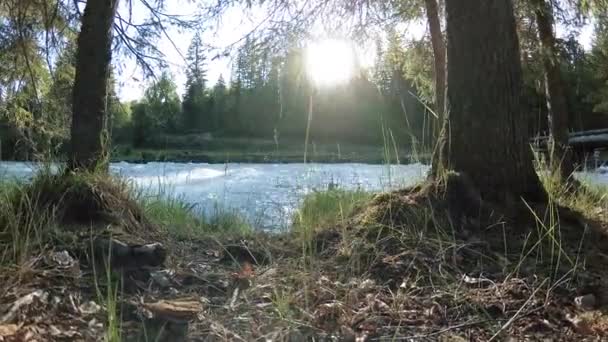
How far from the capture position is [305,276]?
2168 millimetres

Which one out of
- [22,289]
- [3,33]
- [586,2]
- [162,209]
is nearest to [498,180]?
[22,289]

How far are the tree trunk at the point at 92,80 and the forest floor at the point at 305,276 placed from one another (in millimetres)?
504

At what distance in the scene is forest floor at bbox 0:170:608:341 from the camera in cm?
180

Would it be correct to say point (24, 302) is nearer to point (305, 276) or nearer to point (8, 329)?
point (8, 329)

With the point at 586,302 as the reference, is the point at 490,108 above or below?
above

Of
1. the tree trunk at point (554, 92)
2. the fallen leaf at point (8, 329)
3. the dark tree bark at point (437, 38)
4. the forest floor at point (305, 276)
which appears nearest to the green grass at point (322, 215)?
the forest floor at point (305, 276)

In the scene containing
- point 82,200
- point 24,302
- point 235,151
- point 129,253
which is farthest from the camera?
point 235,151

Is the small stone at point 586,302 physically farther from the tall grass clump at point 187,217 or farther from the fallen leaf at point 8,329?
the tall grass clump at point 187,217

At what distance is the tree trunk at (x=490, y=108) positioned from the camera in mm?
2934

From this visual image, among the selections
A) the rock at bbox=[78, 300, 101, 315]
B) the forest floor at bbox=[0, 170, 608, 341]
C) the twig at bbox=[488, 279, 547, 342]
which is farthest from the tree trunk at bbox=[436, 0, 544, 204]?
the rock at bbox=[78, 300, 101, 315]

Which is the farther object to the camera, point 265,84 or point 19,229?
point 265,84

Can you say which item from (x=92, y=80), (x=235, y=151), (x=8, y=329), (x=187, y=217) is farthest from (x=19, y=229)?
(x=235, y=151)

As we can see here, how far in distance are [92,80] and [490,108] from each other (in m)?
2.37

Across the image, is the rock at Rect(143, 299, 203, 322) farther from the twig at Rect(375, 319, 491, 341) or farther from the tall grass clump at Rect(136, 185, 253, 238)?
the tall grass clump at Rect(136, 185, 253, 238)
